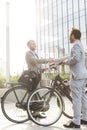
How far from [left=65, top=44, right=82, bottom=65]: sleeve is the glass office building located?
47.8 meters

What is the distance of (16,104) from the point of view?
7781 millimetres

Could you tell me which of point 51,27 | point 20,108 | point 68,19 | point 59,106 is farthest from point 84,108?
point 51,27

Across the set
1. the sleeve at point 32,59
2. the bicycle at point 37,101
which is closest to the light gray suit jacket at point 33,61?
the sleeve at point 32,59

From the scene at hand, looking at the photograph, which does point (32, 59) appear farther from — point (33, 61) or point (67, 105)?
point (67, 105)

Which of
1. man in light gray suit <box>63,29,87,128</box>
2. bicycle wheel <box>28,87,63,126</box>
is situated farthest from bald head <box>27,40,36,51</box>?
man in light gray suit <box>63,29,87,128</box>

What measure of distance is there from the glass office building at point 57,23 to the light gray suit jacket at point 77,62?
157ft

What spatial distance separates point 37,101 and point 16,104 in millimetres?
461

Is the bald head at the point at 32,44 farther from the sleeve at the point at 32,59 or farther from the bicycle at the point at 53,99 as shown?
the bicycle at the point at 53,99

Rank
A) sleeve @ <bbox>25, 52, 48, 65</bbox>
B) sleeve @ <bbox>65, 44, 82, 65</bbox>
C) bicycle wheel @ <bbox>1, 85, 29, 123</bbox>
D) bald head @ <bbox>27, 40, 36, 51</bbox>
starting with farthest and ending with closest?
bald head @ <bbox>27, 40, 36, 51</bbox> → sleeve @ <bbox>25, 52, 48, 65</bbox> → bicycle wheel @ <bbox>1, 85, 29, 123</bbox> → sleeve @ <bbox>65, 44, 82, 65</bbox>

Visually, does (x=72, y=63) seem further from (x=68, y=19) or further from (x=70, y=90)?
(x=68, y=19)

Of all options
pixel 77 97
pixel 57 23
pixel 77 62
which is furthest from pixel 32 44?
pixel 57 23

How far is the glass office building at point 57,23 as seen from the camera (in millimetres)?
56928

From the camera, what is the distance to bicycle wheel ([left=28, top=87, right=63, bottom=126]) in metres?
7.52

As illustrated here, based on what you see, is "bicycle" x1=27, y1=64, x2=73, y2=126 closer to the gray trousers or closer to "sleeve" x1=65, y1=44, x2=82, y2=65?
the gray trousers
